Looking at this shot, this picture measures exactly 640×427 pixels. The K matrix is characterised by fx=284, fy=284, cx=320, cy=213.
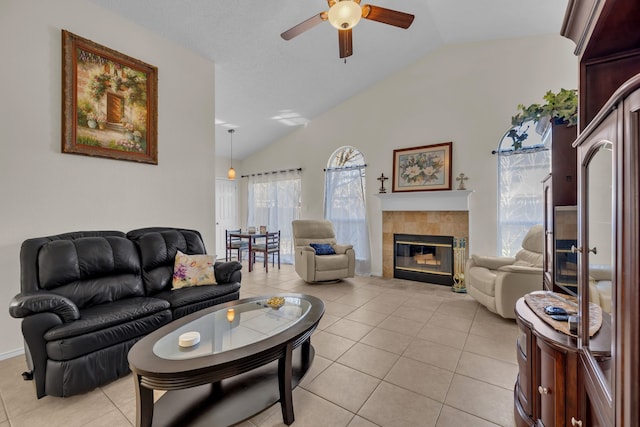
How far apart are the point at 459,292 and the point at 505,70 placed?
125 inches

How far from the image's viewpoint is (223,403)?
1612 mm

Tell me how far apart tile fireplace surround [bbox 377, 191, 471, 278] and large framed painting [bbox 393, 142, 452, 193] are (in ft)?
0.51

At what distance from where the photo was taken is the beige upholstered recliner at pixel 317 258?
4402 mm

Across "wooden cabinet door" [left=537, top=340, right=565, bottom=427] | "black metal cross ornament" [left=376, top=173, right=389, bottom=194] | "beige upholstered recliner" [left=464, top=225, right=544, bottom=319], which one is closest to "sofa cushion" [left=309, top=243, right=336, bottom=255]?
"black metal cross ornament" [left=376, top=173, right=389, bottom=194]

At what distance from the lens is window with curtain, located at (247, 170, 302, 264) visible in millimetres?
6232

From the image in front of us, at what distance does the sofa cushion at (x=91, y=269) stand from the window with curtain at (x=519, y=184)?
4.50m

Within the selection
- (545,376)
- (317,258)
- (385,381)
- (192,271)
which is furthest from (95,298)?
(545,376)

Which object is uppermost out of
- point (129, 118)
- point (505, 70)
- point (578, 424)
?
point (505, 70)

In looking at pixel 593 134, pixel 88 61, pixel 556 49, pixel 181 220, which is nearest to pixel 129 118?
pixel 88 61

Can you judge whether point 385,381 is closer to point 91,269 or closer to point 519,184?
point 91,269

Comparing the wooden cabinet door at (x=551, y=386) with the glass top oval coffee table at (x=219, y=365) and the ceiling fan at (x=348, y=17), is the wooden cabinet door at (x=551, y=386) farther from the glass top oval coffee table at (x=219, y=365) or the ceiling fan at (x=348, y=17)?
the ceiling fan at (x=348, y=17)

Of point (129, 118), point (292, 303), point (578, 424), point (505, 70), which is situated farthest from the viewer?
point (505, 70)

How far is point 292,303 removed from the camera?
2.28 m

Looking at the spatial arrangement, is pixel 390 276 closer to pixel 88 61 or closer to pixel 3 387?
pixel 3 387
